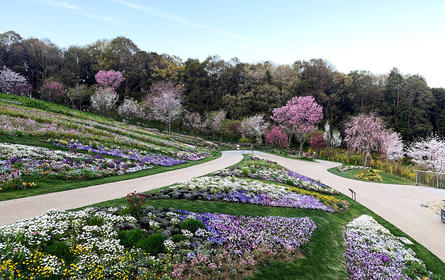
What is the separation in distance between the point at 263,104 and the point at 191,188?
47876 mm

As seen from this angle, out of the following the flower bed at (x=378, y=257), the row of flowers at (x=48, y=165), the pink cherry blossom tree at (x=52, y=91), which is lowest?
the flower bed at (x=378, y=257)

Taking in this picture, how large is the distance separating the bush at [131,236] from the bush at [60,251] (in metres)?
0.96

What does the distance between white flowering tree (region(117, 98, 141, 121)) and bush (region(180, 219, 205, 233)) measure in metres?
46.7

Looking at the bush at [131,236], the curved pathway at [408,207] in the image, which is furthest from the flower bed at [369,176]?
the bush at [131,236]

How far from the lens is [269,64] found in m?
65.4

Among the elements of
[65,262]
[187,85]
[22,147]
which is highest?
[187,85]

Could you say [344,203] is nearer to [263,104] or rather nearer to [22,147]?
[22,147]

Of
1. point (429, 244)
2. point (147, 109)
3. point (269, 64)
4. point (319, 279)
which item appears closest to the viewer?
point (319, 279)

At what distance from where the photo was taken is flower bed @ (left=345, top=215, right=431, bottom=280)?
19.0 feet

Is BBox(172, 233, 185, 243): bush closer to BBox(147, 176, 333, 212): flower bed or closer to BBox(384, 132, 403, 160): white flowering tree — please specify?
BBox(147, 176, 333, 212): flower bed

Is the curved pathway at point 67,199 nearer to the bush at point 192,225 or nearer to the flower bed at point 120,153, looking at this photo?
→ the bush at point 192,225

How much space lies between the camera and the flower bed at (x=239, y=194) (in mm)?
8703

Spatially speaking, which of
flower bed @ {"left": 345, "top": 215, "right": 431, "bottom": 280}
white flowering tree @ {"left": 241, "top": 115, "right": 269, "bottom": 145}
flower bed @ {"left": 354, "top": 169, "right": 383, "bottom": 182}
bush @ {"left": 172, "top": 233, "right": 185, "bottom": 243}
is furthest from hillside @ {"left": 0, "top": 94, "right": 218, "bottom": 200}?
white flowering tree @ {"left": 241, "top": 115, "right": 269, "bottom": 145}

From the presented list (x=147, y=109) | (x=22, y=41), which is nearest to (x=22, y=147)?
(x=147, y=109)
